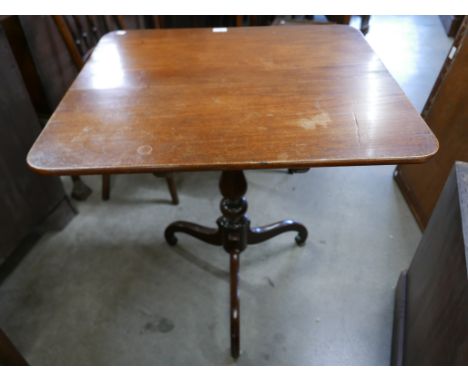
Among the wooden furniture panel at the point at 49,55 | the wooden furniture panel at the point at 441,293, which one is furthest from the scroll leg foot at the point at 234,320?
the wooden furniture panel at the point at 49,55

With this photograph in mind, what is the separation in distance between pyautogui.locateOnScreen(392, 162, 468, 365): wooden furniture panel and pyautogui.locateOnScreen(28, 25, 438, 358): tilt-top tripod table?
10.1 inches

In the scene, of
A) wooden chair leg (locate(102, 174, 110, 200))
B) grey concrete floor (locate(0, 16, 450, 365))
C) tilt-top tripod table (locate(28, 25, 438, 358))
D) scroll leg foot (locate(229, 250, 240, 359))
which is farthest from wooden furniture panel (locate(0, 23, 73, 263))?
scroll leg foot (locate(229, 250, 240, 359))

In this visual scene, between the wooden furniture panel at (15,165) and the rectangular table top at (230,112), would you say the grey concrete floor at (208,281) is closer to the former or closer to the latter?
the wooden furniture panel at (15,165)

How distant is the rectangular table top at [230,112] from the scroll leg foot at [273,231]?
663 mm

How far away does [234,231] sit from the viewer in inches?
50.6

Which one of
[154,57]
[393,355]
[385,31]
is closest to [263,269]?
[393,355]

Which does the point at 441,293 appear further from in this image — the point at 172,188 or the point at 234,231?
the point at 172,188

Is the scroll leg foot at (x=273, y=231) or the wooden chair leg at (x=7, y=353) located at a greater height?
the wooden chair leg at (x=7, y=353)

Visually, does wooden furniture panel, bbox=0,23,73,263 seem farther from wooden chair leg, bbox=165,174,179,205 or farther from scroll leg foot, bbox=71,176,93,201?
wooden chair leg, bbox=165,174,179,205

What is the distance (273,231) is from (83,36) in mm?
1307

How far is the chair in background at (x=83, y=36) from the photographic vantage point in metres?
1.42

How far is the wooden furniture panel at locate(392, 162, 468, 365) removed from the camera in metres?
0.73

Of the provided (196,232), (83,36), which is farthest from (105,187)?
(83,36)

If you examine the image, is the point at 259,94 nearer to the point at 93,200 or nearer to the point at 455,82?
the point at 455,82
